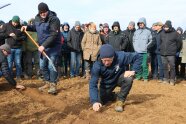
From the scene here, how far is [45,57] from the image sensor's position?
8.79 m

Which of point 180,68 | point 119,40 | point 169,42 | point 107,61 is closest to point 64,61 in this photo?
point 119,40

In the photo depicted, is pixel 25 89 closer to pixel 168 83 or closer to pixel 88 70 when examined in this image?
pixel 88 70

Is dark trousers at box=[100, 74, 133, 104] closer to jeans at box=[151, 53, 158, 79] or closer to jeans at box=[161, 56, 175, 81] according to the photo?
jeans at box=[161, 56, 175, 81]

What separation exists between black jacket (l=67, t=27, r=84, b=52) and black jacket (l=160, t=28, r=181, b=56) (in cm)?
286

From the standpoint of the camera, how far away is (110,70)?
22.9ft

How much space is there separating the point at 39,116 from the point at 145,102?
258 centimetres

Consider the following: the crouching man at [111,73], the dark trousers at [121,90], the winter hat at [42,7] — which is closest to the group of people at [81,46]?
the winter hat at [42,7]

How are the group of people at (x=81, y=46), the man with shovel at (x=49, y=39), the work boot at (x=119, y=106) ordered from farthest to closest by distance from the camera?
the group of people at (x=81, y=46) < the man with shovel at (x=49, y=39) < the work boot at (x=119, y=106)

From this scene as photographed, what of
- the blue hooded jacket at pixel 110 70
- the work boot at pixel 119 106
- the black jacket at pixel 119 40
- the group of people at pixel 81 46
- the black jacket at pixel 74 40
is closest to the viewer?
the blue hooded jacket at pixel 110 70

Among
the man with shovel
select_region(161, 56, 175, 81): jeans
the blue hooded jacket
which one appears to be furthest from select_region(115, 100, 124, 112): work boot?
select_region(161, 56, 175, 81): jeans

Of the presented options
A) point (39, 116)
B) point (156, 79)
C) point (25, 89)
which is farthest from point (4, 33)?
point (156, 79)

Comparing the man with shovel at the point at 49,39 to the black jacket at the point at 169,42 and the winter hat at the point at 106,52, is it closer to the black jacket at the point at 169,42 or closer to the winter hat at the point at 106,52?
the winter hat at the point at 106,52

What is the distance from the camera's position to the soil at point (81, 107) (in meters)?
6.47

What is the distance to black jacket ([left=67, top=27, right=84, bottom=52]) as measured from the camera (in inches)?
476
